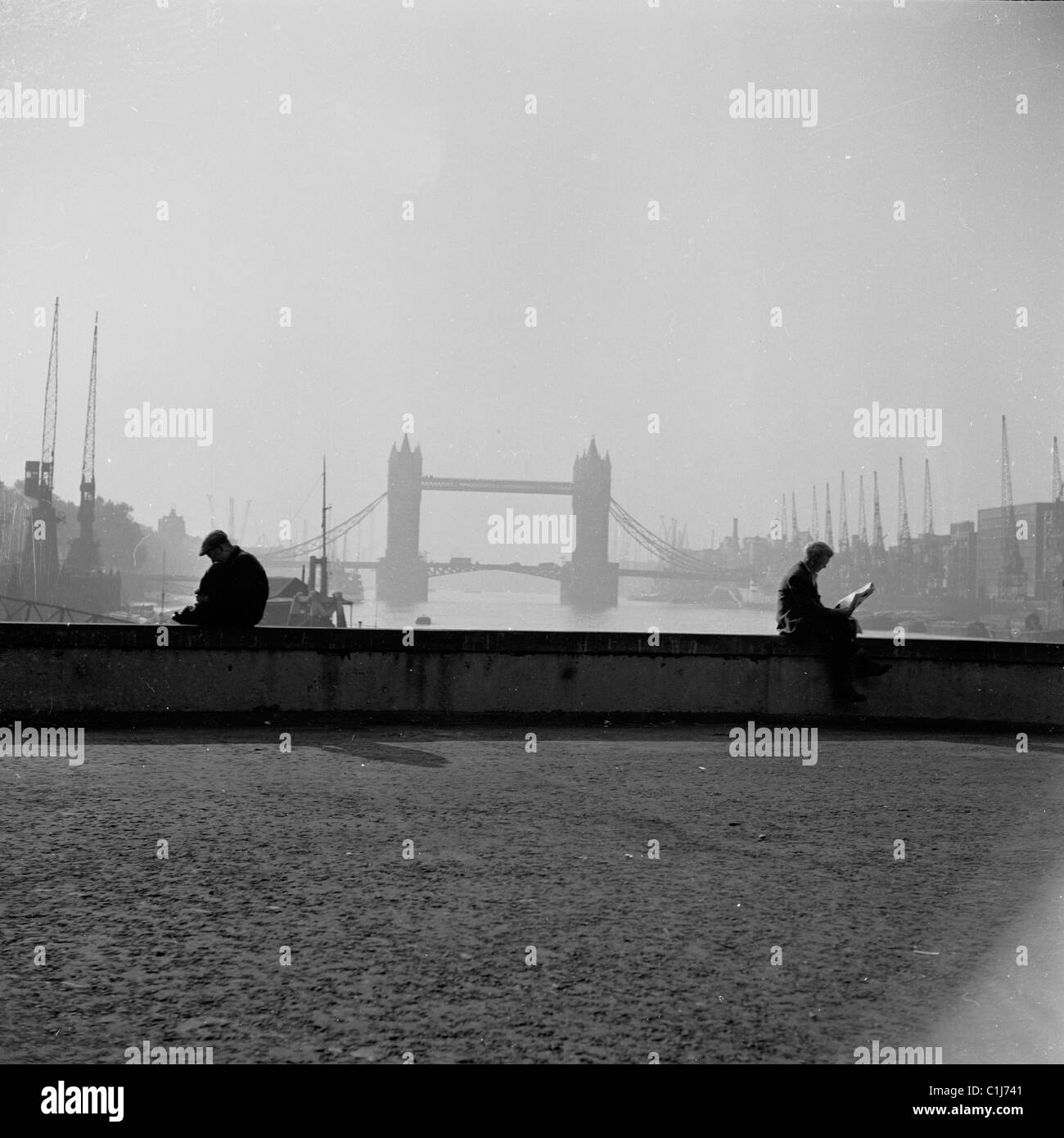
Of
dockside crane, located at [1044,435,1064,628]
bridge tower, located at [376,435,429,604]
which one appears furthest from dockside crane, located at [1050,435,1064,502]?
bridge tower, located at [376,435,429,604]

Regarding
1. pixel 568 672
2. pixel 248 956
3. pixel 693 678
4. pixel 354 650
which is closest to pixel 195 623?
pixel 354 650

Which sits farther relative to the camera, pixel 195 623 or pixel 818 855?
pixel 195 623

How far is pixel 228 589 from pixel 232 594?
0.16 ft

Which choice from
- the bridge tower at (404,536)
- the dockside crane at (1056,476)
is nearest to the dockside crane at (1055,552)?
the dockside crane at (1056,476)

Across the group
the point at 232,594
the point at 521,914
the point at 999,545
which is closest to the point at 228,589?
the point at 232,594

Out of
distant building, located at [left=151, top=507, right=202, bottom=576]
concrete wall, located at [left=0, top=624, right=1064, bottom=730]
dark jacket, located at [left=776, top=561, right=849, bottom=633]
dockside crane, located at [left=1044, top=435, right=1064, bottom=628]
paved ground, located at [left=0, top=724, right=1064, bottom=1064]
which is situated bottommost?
paved ground, located at [left=0, top=724, right=1064, bottom=1064]

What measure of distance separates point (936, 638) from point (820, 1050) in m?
7.41

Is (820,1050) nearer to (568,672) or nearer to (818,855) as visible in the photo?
(818,855)

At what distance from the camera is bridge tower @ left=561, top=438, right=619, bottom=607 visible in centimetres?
11550

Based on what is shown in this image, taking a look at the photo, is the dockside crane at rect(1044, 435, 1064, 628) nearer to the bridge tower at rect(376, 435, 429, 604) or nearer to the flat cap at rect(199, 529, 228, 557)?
the bridge tower at rect(376, 435, 429, 604)

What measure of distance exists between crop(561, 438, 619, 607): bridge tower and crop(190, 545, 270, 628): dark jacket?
331 ft

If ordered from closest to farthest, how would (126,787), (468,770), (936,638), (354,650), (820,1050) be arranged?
(820,1050) < (126,787) < (468,770) < (354,650) < (936,638)

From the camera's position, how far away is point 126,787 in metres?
5.59

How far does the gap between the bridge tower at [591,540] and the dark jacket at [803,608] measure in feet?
329
